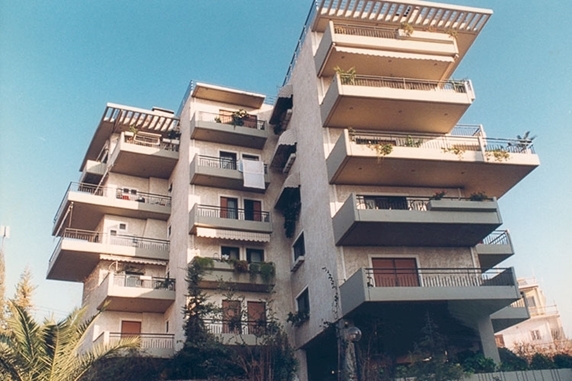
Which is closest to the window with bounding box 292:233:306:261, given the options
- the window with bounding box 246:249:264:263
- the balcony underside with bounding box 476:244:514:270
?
the window with bounding box 246:249:264:263

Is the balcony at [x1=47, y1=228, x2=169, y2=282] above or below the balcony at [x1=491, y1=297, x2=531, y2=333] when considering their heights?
above

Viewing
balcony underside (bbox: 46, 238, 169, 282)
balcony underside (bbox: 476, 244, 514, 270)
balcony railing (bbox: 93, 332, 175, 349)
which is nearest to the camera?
balcony underside (bbox: 476, 244, 514, 270)

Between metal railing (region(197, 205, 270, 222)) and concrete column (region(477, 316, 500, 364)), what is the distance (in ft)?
45.0

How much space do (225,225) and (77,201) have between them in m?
9.26

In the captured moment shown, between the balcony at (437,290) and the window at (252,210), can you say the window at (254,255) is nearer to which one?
the window at (252,210)

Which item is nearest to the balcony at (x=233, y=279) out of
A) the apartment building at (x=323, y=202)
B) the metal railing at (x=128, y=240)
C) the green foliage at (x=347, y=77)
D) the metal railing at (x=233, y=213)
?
the apartment building at (x=323, y=202)

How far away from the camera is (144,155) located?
34.3m

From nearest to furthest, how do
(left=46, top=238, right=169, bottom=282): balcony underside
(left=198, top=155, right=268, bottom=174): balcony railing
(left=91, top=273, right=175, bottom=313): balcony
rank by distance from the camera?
(left=91, top=273, right=175, bottom=313): balcony → (left=46, top=238, right=169, bottom=282): balcony underside → (left=198, top=155, right=268, bottom=174): balcony railing

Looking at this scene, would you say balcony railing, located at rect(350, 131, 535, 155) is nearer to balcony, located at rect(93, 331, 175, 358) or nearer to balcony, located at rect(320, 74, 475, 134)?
balcony, located at rect(320, 74, 475, 134)

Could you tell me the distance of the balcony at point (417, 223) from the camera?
907 inches

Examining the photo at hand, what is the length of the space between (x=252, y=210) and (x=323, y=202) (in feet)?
26.2

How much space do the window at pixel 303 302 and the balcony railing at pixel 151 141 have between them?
43.2 feet

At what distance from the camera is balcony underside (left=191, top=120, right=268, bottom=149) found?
33.4 metres

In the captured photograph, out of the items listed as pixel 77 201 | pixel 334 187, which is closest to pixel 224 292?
pixel 334 187
